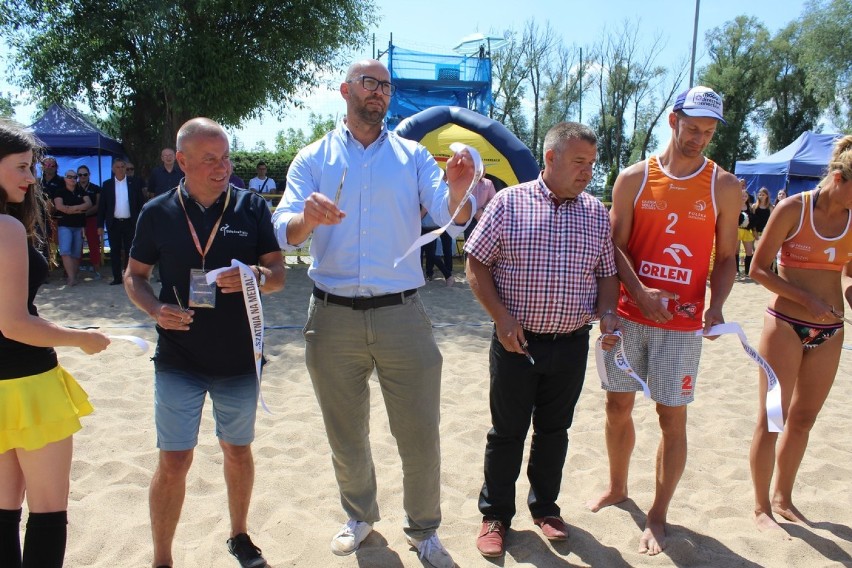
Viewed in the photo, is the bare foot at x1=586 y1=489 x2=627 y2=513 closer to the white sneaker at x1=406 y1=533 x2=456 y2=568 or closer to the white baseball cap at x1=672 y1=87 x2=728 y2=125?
the white sneaker at x1=406 y1=533 x2=456 y2=568

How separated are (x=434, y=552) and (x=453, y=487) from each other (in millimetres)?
768

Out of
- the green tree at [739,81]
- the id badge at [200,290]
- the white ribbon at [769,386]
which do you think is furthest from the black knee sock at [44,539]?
the green tree at [739,81]

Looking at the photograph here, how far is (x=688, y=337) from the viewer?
9.61ft

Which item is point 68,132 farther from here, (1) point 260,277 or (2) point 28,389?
(2) point 28,389

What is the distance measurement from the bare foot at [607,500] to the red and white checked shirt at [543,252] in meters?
1.10

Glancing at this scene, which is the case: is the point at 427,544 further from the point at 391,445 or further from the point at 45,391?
the point at 45,391

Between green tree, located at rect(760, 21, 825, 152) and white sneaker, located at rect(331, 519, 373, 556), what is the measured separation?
4079cm

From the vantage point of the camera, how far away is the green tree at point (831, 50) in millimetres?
26734

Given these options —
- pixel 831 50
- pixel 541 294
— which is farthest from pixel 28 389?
pixel 831 50

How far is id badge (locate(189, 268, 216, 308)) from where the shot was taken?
7.93ft

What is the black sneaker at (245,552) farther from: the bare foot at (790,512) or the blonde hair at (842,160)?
the blonde hair at (842,160)

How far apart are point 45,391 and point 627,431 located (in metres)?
2.62

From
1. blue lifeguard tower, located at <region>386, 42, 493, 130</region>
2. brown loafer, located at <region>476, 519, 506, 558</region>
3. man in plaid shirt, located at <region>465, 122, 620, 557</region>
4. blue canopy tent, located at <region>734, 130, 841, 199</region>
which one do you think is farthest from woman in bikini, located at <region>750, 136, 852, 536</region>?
blue canopy tent, located at <region>734, 130, 841, 199</region>

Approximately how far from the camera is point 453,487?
3.56 meters
